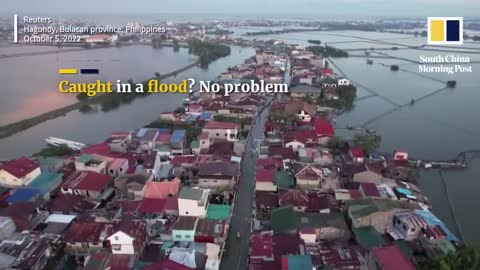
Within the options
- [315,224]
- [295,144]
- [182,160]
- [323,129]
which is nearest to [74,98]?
[182,160]

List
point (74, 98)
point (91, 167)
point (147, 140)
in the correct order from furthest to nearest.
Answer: point (74, 98)
point (147, 140)
point (91, 167)

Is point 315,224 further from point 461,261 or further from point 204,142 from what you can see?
point 204,142

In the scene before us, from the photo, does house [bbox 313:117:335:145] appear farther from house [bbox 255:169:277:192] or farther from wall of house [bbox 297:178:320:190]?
house [bbox 255:169:277:192]

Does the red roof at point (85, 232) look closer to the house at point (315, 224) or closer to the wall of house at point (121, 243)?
the wall of house at point (121, 243)

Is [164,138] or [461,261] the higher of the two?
[164,138]

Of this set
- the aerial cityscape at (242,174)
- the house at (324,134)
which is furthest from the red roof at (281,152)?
the house at (324,134)

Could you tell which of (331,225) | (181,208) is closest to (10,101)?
(181,208)

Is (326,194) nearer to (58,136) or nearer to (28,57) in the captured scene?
(58,136)
